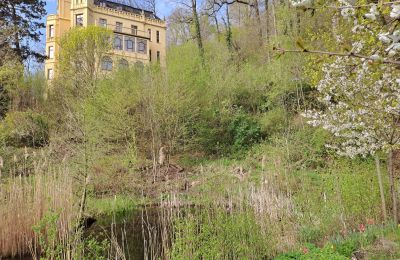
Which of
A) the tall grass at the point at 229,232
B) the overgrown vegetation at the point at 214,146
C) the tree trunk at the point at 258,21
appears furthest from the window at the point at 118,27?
the tall grass at the point at 229,232

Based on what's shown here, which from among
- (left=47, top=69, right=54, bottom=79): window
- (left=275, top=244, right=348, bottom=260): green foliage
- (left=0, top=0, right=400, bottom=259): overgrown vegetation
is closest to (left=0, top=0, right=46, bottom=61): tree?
(left=0, top=0, right=400, bottom=259): overgrown vegetation

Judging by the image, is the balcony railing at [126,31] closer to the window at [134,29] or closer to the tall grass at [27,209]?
the window at [134,29]

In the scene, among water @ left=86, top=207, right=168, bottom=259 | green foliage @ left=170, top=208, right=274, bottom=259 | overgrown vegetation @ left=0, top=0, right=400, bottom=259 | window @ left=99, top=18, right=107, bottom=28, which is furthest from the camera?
window @ left=99, top=18, right=107, bottom=28

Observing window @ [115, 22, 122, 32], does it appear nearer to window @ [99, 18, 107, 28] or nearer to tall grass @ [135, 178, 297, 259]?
window @ [99, 18, 107, 28]

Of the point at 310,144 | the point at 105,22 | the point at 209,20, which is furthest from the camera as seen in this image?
the point at 105,22

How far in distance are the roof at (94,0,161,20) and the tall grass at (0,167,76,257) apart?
36.2 m

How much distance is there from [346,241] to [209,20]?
82.9 ft

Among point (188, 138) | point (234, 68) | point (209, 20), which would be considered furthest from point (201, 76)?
point (209, 20)

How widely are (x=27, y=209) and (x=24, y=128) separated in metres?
12.4

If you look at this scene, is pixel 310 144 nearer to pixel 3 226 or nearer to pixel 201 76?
pixel 201 76

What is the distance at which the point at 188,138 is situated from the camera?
18312 millimetres

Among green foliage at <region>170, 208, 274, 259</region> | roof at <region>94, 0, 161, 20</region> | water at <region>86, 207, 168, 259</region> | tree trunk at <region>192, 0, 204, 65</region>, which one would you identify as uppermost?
roof at <region>94, 0, 161, 20</region>

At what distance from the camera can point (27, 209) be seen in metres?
6.34

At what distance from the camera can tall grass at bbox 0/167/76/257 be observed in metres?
6.12
